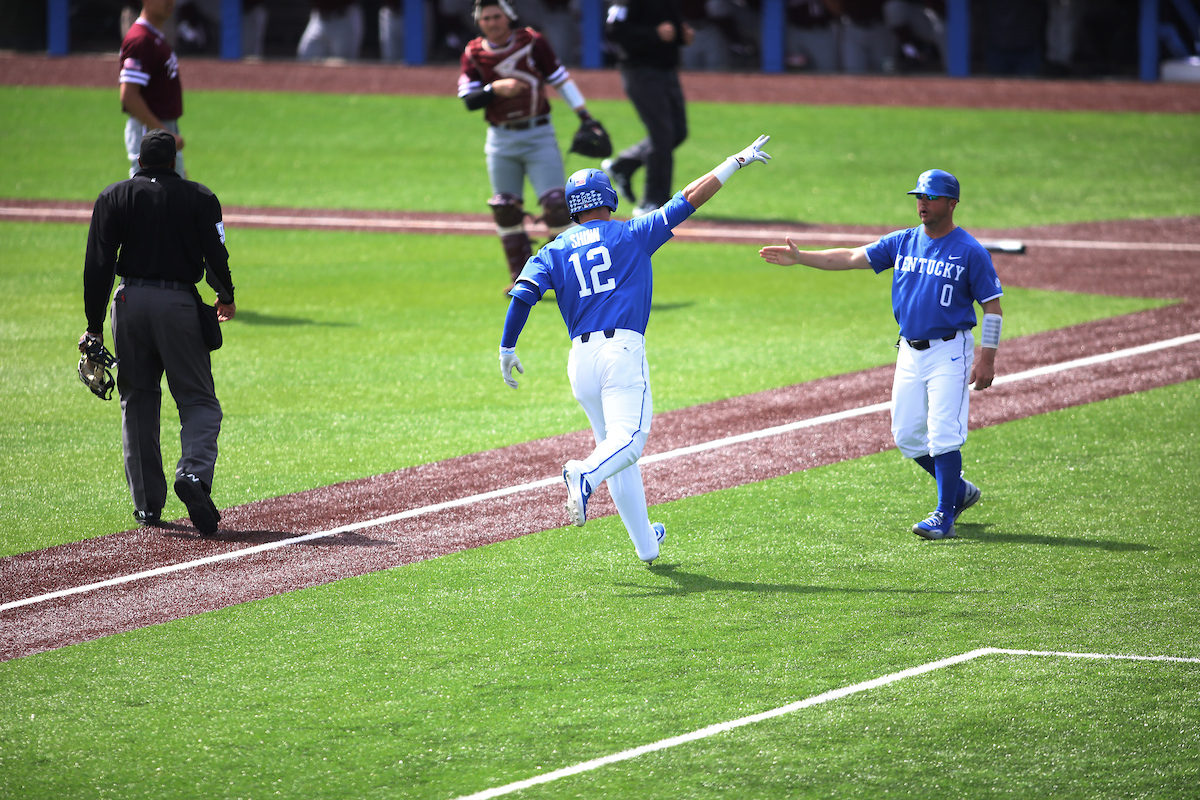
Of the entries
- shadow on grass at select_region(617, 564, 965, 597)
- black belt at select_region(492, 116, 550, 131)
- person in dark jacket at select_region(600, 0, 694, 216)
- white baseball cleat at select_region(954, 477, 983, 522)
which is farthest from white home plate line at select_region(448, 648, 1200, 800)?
person in dark jacket at select_region(600, 0, 694, 216)

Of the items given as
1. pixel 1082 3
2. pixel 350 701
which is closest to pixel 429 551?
pixel 350 701

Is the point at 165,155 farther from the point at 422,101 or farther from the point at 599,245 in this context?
the point at 422,101

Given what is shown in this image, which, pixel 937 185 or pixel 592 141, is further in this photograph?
pixel 592 141

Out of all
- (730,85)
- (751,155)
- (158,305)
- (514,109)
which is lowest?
(158,305)

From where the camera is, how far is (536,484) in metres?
7.80

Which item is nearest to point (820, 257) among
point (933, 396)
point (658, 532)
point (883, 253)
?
point (883, 253)

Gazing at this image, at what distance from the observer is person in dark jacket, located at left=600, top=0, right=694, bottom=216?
14.8m

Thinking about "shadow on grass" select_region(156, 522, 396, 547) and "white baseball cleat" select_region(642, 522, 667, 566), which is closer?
"white baseball cleat" select_region(642, 522, 667, 566)

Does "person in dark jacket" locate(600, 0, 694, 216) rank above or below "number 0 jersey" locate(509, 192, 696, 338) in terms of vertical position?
above

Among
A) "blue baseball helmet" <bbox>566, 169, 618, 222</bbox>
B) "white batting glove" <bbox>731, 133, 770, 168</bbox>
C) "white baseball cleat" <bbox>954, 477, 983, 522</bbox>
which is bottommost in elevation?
"white baseball cleat" <bbox>954, 477, 983, 522</bbox>

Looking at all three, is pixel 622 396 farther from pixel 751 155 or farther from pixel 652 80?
pixel 652 80

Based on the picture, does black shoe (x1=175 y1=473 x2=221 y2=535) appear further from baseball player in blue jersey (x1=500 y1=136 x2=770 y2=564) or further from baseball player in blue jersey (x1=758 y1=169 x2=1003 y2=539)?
baseball player in blue jersey (x1=758 y1=169 x2=1003 y2=539)

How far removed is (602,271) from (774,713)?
231cm

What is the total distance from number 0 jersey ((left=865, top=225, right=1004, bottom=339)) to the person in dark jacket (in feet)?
27.9
